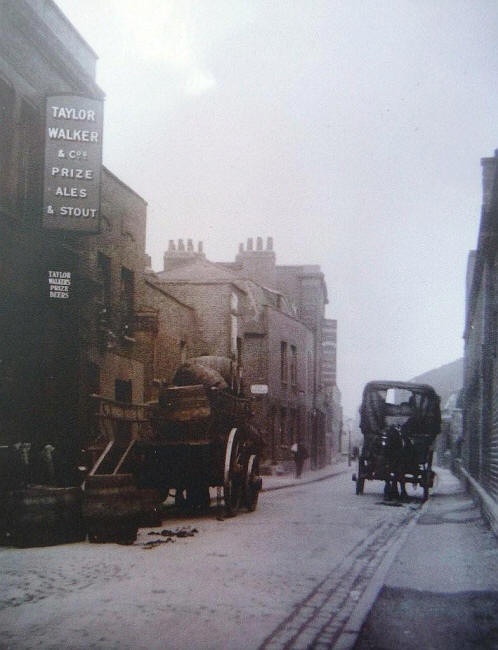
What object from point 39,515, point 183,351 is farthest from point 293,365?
point 39,515

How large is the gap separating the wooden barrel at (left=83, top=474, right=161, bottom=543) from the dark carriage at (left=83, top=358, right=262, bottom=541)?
0.02 m

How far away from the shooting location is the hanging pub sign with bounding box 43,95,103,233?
1457 centimetres

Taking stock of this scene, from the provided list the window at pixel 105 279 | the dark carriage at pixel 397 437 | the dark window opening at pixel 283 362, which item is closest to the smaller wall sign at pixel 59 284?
the window at pixel 105 279

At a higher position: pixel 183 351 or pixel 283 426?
pixel 183 351

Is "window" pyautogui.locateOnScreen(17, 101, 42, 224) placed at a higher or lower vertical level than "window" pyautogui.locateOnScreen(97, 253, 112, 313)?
higher

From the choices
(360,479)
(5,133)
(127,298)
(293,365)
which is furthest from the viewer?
(293,365)

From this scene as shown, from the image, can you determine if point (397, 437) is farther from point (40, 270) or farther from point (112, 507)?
point (112, 507)

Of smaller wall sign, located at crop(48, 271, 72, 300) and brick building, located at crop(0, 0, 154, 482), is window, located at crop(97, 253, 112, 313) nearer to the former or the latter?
brick building, located at crop(0, 0, 154, 482)

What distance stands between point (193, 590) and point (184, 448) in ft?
20.1

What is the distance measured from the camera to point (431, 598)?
7246 millimetres

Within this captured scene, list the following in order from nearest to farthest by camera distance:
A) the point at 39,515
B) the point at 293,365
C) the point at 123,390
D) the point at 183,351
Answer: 1. the point at 39,515
2. the point at 123,390
3. the point at 183,351
4. the point at 293,365

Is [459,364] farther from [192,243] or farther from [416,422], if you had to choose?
[416,422]

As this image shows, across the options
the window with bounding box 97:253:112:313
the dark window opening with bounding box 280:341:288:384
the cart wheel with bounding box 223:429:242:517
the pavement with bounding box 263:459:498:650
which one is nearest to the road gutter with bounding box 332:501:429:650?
the pavement with bounding box 263:459:498:650

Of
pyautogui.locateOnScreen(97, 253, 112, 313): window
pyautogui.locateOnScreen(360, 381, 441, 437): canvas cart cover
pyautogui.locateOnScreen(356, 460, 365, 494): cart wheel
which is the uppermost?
pyautogui.locateOnScreen(97, 253, 112, 313): window
